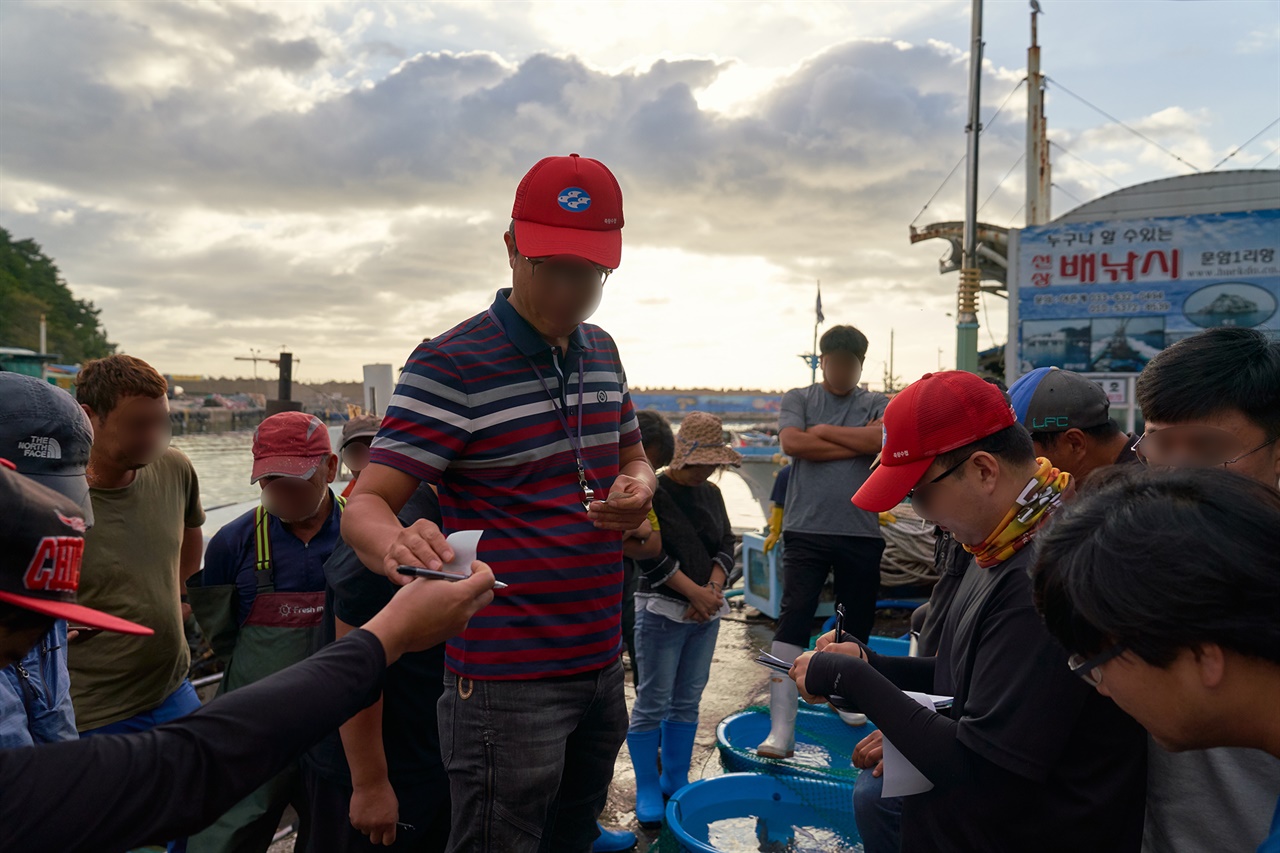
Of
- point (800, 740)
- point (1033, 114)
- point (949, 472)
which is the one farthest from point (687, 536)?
point (1033, 114)

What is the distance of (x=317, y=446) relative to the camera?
10.3 ft

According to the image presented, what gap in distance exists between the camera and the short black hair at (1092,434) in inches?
104

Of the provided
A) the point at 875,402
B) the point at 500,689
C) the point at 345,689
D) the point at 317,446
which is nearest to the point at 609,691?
the point at 500,689

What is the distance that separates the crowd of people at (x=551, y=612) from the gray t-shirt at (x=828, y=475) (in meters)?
1.86

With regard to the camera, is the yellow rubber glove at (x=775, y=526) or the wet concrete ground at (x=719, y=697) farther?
the yellow rubber glove at (x=775, y=526)

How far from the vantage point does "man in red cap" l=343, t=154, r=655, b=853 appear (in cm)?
199

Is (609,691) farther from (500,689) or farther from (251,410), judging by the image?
(251,410)

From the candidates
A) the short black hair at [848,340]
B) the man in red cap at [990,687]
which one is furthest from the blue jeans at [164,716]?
the short black hair at [848,340]

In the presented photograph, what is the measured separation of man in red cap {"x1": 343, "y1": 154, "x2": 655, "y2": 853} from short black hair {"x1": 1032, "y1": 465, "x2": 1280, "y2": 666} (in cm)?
108

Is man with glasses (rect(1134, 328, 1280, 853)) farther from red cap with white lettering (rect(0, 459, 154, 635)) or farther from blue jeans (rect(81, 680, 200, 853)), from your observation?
blue jeans (rect(81, 680, 200, 853))

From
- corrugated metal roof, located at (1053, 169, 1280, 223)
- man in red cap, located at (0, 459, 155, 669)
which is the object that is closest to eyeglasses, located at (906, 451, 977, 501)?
man in red cap, located at (0, 459, 155, 669)

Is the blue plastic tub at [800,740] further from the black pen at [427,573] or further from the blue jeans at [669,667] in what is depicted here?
the black pen at [427,573]

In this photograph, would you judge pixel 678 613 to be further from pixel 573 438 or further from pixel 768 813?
pixel 573 438

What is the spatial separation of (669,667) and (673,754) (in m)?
0.46
